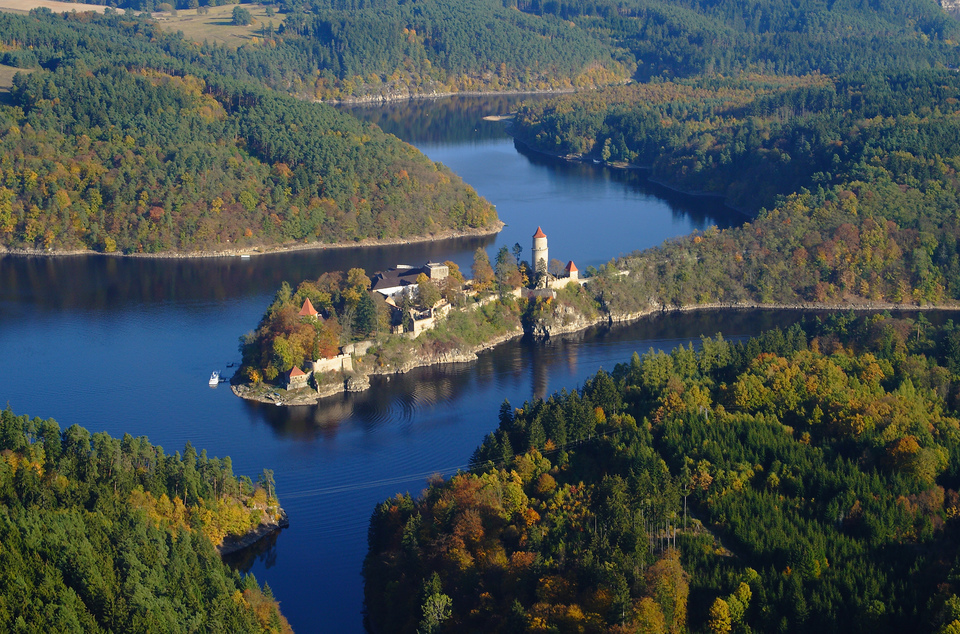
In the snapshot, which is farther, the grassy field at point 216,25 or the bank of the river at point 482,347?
the grassy field at point 216,25

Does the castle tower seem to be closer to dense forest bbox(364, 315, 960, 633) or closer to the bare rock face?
the bare rock face

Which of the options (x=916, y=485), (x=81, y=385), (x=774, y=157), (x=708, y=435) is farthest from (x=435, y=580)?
(x=774, y=157)

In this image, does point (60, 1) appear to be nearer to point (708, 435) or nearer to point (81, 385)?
point (81, 385)

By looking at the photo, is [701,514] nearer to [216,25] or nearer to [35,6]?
[35,6]

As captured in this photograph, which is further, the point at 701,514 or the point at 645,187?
the point at 645,187

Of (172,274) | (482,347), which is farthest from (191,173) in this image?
(482,347)

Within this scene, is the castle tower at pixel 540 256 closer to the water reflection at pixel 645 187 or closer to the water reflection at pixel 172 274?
the water reflection at pixel 172 274

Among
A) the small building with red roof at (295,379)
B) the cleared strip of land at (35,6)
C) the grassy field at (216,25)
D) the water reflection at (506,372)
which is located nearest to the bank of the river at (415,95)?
the grassy field at (216,25)

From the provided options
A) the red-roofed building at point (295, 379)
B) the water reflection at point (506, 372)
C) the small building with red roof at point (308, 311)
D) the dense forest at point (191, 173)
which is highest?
the dense forest at point (191, 173)
